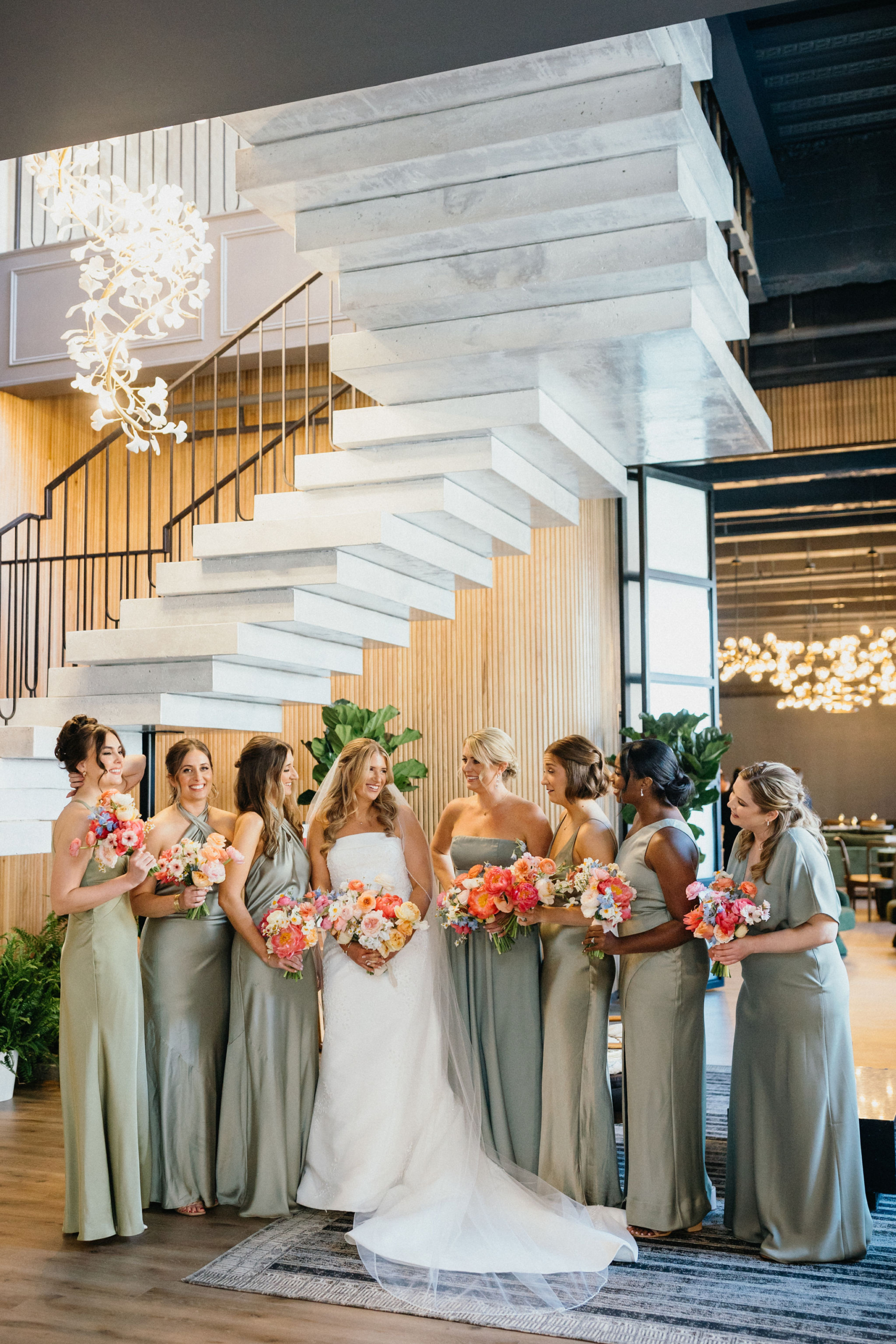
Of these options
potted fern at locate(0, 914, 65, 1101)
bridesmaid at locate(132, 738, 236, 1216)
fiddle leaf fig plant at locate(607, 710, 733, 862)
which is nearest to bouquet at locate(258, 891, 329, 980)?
bridesmaid at locate(132, 738, 236, 1216)

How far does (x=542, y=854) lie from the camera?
17.1 ft

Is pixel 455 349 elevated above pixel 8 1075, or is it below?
above

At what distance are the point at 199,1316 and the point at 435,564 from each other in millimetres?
4485

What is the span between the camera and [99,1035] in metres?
4.34

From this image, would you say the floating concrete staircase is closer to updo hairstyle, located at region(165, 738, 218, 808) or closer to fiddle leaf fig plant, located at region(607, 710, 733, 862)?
updo hairstyle, located at region(165, 738, 218, 808)

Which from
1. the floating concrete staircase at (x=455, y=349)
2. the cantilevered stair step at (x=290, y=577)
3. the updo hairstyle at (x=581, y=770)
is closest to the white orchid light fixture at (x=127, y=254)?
the floating concrete staircase at (x=455, y=349)

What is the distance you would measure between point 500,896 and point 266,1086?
47.4 inches

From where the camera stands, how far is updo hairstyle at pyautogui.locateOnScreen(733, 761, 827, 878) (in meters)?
4.17

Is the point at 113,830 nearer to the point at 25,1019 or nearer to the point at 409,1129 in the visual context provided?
the point at 409,1129

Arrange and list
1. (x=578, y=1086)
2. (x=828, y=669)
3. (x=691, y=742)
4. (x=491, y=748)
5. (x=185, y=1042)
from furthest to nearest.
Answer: (x=828, y=669) → (x=691, y=742) → (x=491, y=748) → (x=185, y=1042) → (x=578, y=1086)

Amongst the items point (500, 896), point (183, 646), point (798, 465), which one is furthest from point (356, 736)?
point (798, 465)

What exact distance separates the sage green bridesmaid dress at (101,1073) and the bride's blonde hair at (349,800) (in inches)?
34.9

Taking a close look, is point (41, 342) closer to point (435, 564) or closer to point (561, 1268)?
point (435, 564)

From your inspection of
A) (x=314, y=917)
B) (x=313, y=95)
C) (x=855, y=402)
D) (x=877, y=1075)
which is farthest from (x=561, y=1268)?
(x=855, y=402)
